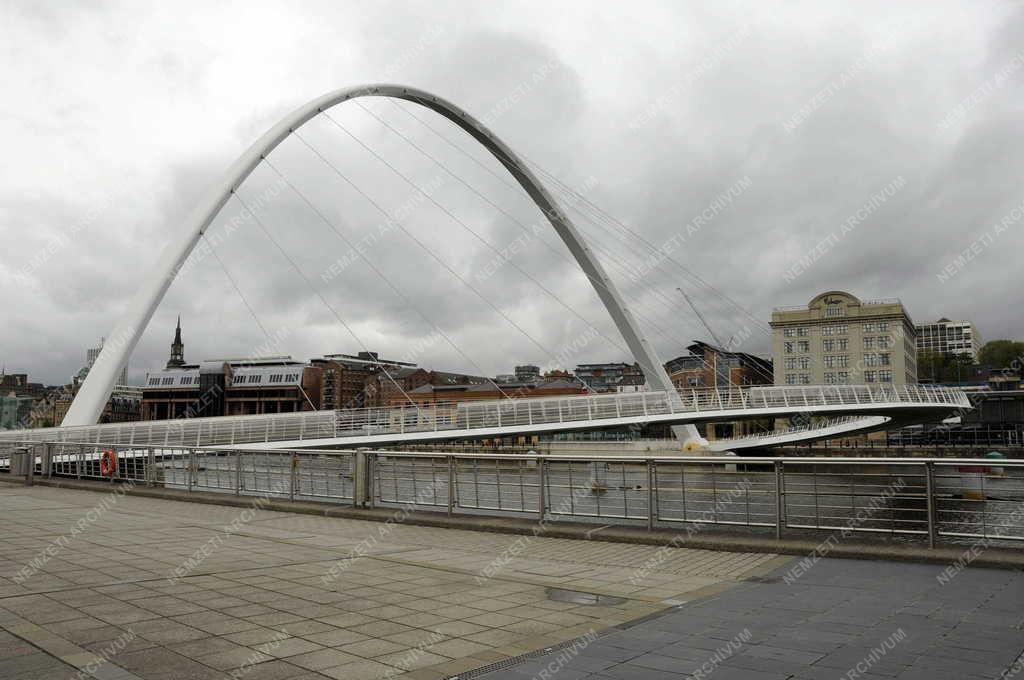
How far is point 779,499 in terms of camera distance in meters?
9.27

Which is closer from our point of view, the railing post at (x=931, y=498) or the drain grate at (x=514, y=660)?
the drain grate at (x=514, y=660)

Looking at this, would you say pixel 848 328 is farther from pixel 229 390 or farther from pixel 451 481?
pixel 451 481

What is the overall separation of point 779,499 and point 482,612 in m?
4.66

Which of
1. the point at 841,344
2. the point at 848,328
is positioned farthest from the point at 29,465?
the point at 848,328

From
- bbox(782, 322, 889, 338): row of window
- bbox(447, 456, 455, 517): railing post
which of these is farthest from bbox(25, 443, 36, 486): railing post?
bbox(782, 322, 889, 338): row of window

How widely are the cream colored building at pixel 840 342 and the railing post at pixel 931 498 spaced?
→ 335 ft

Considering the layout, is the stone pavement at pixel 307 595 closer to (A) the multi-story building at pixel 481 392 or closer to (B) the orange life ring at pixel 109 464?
(B) the orange life ring at pixel 109 464

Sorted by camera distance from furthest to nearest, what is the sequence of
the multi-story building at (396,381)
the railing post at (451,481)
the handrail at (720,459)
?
the multi-story building at (396,381) → the railing post at (451,481) → the handrail at (720,459)

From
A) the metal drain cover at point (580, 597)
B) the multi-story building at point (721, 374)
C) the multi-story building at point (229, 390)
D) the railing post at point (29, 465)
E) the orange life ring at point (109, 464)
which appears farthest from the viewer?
the multi-story building at point (229, 390)

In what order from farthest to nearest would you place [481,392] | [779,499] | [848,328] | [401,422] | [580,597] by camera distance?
[481,392] < [848,328] < [401,422] < [779,499] < [580,597]

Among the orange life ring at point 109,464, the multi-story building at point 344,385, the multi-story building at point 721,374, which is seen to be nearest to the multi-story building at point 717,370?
the multi-story building at point 721,374

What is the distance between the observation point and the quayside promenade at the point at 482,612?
464cm

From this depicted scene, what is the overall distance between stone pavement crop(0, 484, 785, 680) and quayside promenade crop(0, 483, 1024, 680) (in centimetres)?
3

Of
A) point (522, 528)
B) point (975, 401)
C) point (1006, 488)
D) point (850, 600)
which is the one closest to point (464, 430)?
point (522, 528)
